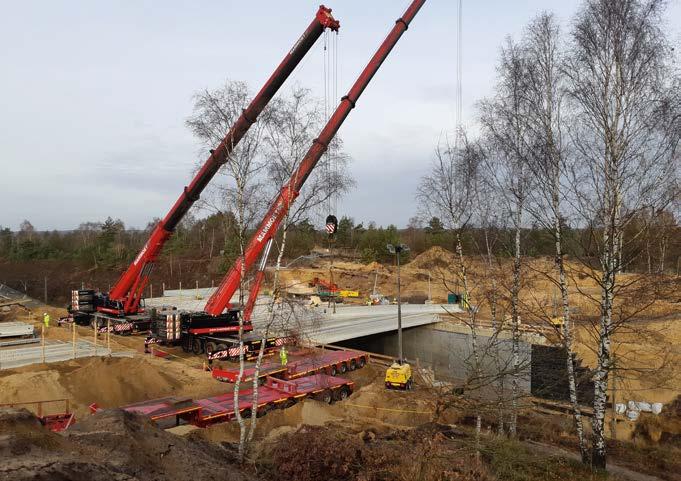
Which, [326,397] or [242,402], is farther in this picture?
[326,397]

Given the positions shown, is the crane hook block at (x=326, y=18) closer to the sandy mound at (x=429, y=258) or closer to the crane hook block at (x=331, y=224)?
the crane hook block at (x=331, y=224)

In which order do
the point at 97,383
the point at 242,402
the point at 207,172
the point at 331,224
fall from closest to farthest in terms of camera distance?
the point at 331,224 < the point at 242,402 < the point at 97,383 < the point at 207,172

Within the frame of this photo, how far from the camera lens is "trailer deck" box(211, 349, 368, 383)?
1941cm

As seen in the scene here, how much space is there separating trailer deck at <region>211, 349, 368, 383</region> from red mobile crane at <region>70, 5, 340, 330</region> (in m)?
7.61

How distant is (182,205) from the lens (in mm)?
21703

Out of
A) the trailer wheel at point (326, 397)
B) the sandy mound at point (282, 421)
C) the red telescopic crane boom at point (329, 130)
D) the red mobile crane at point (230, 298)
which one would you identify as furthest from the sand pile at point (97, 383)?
the trailer wheel at point (326, 397)

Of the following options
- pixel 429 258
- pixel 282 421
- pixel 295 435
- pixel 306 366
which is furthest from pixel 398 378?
pixel 429 258

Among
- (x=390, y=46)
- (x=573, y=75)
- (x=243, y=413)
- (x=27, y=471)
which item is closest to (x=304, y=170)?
(x=573, y=75)

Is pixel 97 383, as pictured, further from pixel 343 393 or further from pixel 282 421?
pixel 343 393

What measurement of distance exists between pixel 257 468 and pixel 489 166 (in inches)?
444

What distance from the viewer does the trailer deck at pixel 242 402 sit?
13.7 m

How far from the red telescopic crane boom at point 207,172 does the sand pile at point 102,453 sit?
260 inches

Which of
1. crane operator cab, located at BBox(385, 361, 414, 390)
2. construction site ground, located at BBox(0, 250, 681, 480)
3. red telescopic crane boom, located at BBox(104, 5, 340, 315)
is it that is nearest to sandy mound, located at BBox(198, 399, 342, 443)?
construction site ground, located at BBox(0, 250, 681, 480)

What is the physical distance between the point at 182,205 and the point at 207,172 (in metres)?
3.06
